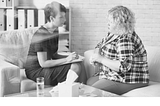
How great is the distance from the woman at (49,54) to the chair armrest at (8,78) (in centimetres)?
10

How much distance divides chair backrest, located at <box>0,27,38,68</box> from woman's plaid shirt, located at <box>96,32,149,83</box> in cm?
57

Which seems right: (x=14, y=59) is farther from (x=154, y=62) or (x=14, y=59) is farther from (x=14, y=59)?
(x=154, y=62)

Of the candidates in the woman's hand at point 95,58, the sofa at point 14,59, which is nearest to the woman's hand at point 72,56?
the woman's hand at point 95,58

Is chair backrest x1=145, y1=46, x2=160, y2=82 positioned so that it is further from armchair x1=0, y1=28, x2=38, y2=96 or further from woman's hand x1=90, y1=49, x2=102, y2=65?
armchair x1=0, y1=28, x2=38, y2=96

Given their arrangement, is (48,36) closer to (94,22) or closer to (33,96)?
(94,22)

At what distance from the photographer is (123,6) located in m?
2.42

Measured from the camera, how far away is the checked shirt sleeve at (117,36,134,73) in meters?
2.26

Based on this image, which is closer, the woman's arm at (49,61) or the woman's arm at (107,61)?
the woman's arm at (107,61)

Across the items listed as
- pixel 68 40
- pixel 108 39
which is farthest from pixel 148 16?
pixel 68 40

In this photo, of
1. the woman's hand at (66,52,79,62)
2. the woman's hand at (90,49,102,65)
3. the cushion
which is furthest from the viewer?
the woman's hand at (66,52,79,62)

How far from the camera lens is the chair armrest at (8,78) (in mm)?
2266

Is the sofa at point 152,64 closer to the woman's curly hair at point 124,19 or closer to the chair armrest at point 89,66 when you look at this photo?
the chair armrest at point 89,66

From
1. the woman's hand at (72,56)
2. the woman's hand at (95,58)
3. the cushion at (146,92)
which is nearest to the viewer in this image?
the cushion at (146,92)

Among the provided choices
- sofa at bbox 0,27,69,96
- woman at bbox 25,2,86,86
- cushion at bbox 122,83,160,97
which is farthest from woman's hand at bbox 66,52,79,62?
→ cushion at bbox 122,83,160,97
